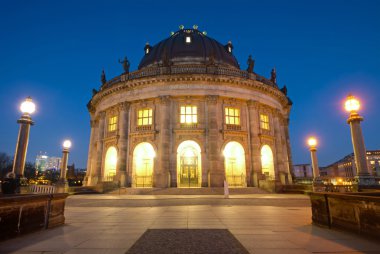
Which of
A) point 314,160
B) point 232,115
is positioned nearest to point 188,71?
point 232,115

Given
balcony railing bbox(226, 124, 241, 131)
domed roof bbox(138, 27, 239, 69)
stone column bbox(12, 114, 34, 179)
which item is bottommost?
stone column bbox(12, 114, 34, 179)

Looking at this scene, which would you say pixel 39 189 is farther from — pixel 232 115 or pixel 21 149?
pixel 232 115

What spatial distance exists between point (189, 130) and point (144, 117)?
247 inches

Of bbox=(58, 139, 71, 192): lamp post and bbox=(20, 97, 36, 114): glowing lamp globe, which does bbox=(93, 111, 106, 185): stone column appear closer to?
bbox=(58, 139, 71, 192): lamp post

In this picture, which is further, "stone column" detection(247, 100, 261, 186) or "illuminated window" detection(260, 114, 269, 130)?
"illuminated window" detection(260, 114, 269, 130)

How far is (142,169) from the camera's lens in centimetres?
2981

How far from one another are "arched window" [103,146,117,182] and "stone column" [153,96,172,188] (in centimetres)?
824

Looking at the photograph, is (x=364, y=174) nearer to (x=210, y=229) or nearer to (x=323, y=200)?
(x=323, y=200)

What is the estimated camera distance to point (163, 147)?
27078mm

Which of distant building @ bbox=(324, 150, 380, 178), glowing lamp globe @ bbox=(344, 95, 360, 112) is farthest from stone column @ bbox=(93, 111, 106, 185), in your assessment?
distant building @ bbox=(324, 150, 380, 178)

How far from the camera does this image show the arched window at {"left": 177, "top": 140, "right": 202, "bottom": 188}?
27.9 metres

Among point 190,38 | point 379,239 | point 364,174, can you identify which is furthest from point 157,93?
point 379,239

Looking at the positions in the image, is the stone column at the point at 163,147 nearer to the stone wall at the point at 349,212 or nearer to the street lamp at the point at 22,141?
the street lamp at the point at 22,141

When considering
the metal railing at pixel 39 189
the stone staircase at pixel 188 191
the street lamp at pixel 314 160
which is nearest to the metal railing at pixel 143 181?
the stone staircase at pixel 188 191
